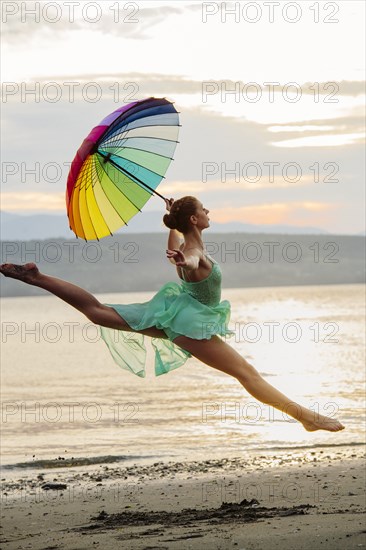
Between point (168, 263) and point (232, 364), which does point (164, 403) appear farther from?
point (168, 263)

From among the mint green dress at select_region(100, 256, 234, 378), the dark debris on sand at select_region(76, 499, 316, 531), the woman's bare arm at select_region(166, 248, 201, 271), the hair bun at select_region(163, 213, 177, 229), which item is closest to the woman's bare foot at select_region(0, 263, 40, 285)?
the mint green dress at select_region(100, 256, 234, 378)

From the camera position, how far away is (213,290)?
9.98 meters

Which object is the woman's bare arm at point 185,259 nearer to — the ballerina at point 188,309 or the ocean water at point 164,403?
the ballerina at point 188,309

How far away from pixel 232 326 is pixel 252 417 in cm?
3396

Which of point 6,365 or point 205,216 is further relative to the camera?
point 6,365

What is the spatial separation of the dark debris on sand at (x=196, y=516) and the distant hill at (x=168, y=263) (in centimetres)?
8313

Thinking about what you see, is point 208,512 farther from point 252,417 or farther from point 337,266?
point 337,266

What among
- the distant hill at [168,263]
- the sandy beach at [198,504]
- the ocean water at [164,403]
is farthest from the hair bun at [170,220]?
the distant hill at [168,263]

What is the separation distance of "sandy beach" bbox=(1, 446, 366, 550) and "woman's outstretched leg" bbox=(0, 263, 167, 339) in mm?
4429

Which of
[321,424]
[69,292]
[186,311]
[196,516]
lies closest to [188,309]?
[186,311]

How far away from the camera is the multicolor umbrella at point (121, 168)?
10273mm

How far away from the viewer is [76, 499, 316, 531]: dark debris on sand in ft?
49.4

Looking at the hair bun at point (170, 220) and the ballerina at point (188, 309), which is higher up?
the hair bun at point (170, 220)

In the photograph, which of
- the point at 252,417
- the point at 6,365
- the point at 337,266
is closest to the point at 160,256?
the point at 337,266
